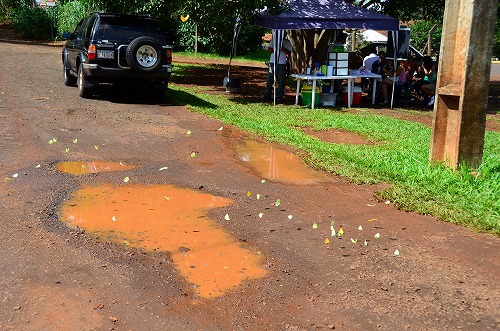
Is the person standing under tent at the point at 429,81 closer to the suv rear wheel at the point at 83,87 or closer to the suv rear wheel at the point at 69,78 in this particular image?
the suv rear wheel at the point at 83,87

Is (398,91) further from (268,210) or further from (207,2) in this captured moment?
(268,210)

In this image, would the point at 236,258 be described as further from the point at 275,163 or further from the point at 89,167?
the point at 275,163

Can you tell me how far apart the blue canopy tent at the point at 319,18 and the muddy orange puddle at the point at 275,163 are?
4.90 meters

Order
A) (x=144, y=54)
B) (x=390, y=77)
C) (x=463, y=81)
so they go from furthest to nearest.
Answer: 1. (x=390, y=77)
2. (x=144, y=54)
3. (x=463, y=81)

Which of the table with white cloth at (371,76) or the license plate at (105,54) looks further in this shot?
the table with white cloth at (371,76)

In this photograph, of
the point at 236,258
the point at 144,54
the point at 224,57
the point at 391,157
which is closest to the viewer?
the point at 236,258

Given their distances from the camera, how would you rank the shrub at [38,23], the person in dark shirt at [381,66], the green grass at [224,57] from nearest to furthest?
the person in dark shirt at [381,66] → the green grass at [224,57] → the shrub at [38,23]

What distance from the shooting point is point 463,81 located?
7.17m

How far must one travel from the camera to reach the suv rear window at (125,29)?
12.2 meters

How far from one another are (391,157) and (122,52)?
242 inches

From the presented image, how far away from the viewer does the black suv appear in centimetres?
1202

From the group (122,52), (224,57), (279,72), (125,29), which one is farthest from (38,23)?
(122,52)

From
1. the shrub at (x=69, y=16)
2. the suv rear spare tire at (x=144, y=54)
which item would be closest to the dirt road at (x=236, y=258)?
the suv rear spare tire at (x=144, y=54)

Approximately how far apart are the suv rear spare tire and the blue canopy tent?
112 inches
